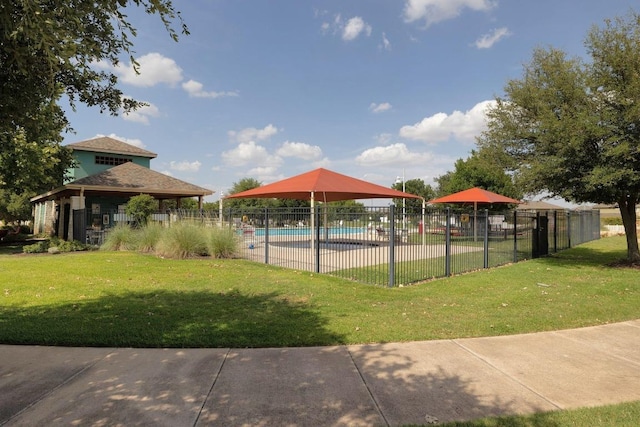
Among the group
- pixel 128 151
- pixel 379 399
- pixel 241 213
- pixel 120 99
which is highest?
pixel 128 151

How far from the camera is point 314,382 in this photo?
3.73 m

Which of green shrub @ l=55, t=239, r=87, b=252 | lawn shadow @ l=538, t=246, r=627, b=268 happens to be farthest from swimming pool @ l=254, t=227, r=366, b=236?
green shrub @ l=55, t=239, r=87, b=252

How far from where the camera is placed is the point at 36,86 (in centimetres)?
396

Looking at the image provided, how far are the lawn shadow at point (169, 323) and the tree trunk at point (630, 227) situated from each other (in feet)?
38.1

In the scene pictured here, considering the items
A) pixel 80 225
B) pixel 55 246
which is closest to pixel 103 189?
pixel 80 225

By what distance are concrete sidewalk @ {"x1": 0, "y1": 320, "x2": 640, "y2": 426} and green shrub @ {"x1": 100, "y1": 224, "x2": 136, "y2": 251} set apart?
11.6m

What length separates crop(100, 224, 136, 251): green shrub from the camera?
1561 centimetres

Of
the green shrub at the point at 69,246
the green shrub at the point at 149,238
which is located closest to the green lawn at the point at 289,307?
the green shrub at the point at 149,238

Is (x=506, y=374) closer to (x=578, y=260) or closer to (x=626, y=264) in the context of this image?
(x=626, y=264)

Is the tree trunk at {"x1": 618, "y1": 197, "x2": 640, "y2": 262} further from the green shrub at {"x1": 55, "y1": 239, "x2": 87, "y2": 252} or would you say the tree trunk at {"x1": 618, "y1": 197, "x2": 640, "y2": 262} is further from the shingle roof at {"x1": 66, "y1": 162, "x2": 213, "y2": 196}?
the green shrub at {"x1": 55, "y1": 239, "x2": 87, "y2": 252}

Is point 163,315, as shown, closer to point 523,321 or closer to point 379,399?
point 379,399

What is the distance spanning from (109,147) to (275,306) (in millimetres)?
26195

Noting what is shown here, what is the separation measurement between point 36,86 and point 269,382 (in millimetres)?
3844

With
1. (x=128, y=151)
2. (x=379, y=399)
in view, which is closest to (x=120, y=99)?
(x=379, y=399)
